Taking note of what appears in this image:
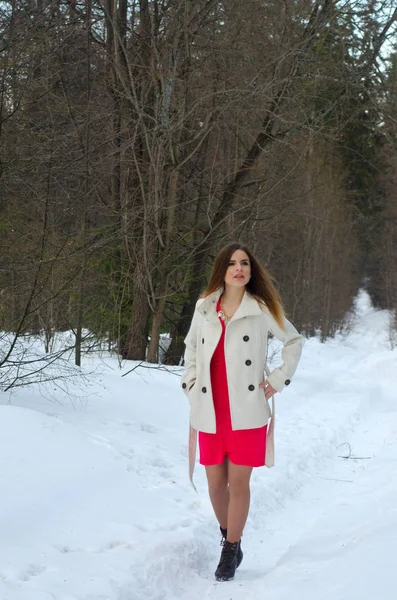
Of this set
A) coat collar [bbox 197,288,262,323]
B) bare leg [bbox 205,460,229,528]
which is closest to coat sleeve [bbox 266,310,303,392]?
coat collar [bbox 197,288,262,323]

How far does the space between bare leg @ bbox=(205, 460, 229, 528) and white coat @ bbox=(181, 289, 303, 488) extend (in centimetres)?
28

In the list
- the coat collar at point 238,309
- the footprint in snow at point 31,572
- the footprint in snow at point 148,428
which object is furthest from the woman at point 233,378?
the footprint in snow at point 148,428

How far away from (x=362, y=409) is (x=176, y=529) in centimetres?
783

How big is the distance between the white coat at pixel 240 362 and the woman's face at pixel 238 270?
96 mm

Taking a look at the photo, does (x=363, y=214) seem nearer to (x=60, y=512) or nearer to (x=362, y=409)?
(x=362, y=409)

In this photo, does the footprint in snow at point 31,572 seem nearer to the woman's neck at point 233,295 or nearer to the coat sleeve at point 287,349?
the coat sleeve at point 287,349

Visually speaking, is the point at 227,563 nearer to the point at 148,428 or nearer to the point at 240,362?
the point at 240,362

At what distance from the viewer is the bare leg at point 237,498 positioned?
396cm

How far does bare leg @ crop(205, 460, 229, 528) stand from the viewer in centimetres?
409

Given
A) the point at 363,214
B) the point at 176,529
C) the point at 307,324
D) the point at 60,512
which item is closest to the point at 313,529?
the point at 176,529

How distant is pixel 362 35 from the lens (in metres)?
12.9

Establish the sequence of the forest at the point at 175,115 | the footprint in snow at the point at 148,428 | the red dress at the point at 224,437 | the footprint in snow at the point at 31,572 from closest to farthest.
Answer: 1. the footprint in snow at the point at 31,572
2. the red dress at the point at 224,437
3. the footprint in snow at the point at 148,428
4. the forest at the point at 175,115

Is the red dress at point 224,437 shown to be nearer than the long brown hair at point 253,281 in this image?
Yes

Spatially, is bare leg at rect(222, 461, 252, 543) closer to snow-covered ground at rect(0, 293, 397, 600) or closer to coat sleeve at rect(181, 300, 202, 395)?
snow-covered ground at rect(0, 293, 397, 600)
